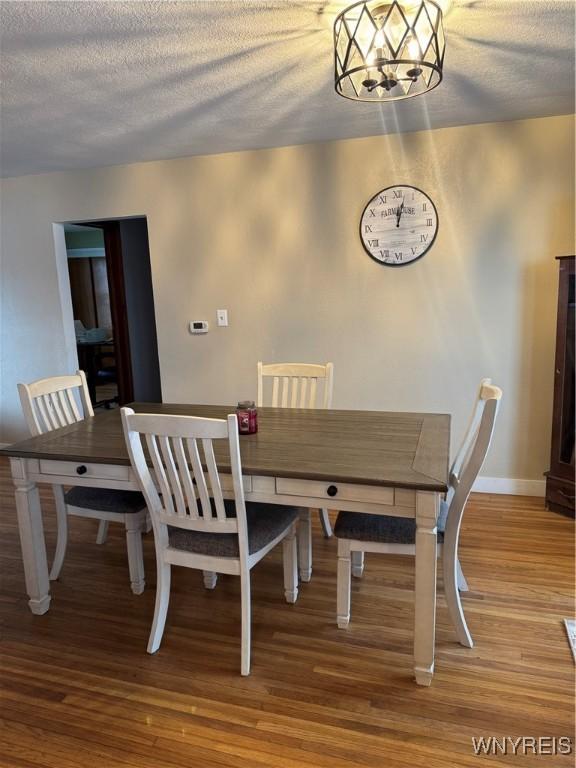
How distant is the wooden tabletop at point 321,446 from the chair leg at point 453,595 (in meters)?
0.38

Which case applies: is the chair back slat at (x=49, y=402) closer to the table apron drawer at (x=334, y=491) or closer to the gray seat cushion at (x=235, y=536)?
the gray seat cushion at (x=235, y=536)

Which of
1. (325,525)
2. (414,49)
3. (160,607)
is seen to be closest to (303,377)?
(325,525)

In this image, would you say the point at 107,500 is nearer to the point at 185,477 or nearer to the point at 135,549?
the point at 135,549

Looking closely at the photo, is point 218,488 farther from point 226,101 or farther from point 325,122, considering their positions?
point 325,122

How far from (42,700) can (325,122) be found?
9.82 feet

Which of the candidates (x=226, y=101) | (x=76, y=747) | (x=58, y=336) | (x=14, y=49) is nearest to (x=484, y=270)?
(x=226, y=101)

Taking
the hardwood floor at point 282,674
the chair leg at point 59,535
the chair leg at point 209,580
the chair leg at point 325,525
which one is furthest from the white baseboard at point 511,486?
the chair leg at point 59,535

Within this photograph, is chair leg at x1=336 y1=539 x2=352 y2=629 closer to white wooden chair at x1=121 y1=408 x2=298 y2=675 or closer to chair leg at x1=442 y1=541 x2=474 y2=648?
white wooden chair at x1=121 y1=408 x2=298 y2=675

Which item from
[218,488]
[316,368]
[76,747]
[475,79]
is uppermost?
[475,79]

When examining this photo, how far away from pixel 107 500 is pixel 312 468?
3.45 ft

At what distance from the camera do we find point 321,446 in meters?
1.93

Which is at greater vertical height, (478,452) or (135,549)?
(478,452)

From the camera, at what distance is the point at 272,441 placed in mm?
2016

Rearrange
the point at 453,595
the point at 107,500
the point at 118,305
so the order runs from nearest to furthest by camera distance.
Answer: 1. the point at 453,595
2. the point at 107,500
3. the point at 118,305
